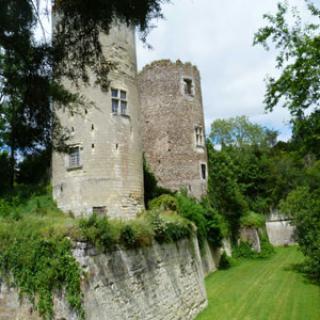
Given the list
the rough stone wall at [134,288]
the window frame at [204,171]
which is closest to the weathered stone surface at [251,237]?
the window frame at [204,171]

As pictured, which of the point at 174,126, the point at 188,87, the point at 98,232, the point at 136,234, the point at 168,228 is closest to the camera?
the point at 98,232

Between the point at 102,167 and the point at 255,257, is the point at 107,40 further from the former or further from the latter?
the point at 255,257

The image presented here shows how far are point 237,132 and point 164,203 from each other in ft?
94.2

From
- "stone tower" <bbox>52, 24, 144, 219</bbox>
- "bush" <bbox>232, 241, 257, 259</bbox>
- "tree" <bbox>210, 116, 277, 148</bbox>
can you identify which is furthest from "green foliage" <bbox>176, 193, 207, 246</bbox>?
"tree" <bbox>210, 116, 277, 148</bbox>

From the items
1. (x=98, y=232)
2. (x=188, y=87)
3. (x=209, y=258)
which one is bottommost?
(x=209, y=258)

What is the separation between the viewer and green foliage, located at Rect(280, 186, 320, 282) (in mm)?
16672

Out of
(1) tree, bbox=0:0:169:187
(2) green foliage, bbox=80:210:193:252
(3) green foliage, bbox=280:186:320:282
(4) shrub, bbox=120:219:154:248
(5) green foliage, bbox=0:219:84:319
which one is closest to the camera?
(1) tree, bbox=0:0:169:187

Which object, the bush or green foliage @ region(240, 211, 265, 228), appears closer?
the bush

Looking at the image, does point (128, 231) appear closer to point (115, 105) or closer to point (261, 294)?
point (261, 294)

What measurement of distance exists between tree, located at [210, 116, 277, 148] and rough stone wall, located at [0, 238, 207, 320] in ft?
110

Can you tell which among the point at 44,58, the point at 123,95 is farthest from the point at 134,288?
the point at 123,95

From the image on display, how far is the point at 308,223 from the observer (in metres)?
17.8

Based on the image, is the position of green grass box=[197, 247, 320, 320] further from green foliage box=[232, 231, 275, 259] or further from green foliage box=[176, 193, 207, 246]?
green foliage box=[232, 231, 275, 259]

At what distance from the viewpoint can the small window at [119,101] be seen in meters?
16.8
